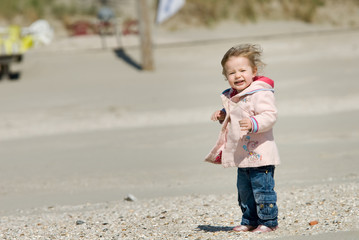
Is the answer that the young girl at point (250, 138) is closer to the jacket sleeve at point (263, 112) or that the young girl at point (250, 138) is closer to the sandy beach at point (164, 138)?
A: the jacket sleeve at point (263, 112)

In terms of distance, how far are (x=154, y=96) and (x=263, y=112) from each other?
10433 mm

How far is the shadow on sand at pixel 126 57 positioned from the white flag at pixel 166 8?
1213 mm

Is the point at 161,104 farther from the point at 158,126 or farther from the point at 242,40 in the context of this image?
the point at 242,40

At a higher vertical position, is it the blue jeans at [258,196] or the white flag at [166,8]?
the white flag at [166,8]

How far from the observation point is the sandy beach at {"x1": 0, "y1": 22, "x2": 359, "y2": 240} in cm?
591

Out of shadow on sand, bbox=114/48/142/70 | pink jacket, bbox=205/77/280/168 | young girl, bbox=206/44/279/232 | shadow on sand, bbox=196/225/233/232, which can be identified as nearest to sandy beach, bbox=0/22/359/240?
shadow on sand, bbox=196/225/233/232

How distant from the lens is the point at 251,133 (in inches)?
193

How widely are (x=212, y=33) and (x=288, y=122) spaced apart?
32.3 feet

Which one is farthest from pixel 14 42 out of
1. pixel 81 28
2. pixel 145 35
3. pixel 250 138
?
pixel 250 138

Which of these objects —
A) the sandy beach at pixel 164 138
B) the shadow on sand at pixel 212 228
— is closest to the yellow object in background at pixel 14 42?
the sandy beach at pixel 164 138

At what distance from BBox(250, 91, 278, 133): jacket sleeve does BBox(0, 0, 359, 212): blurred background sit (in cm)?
256

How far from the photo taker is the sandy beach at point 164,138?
5.91 m

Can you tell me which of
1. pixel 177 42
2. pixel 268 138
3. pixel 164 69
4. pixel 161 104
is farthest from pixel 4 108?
pixel 268 138

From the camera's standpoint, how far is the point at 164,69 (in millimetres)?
17703
